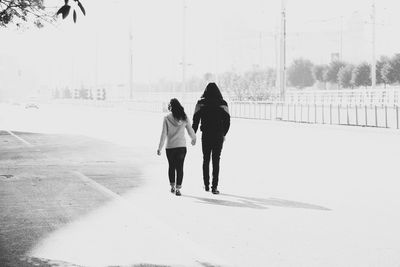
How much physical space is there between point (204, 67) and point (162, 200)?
183 meters

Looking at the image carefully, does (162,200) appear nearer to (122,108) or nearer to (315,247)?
(315,247)

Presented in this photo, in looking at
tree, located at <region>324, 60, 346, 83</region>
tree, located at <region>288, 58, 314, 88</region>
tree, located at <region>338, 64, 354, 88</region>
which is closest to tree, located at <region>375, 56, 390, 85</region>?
tree, located at <region>338, 64, 354, 88</region>

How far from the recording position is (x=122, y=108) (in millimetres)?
79875

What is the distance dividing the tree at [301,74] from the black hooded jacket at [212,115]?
11761 centimetres

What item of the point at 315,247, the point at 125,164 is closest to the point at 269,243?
the point at 315,247

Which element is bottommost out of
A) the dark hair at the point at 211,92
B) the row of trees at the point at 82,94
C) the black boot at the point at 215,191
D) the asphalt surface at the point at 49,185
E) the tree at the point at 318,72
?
the asphalt surface at the point at 49,185

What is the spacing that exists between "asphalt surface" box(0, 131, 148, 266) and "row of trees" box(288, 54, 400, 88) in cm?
7364

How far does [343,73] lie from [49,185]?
95.5m

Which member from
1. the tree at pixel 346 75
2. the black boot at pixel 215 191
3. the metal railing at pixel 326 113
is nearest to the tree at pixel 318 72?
the tree at pixel 346 75

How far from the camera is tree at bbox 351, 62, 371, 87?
97162 millimetres

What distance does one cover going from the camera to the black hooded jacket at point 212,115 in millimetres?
10172

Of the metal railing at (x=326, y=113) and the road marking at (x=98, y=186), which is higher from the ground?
the metal railing at (x=326, y=113)

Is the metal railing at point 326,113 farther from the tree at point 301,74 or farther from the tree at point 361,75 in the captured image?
the tree at point 301,74

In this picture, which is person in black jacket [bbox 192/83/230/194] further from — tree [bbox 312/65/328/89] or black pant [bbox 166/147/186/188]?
tree [bbox 312/65/328/89]
